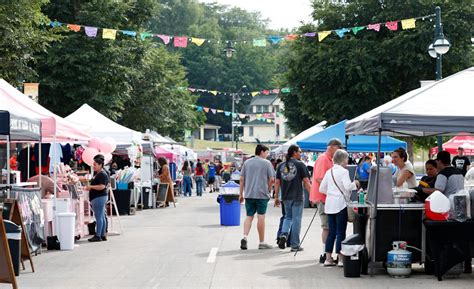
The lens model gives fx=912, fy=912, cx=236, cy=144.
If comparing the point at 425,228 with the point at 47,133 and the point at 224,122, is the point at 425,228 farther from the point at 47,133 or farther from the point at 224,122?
the point at 224,122

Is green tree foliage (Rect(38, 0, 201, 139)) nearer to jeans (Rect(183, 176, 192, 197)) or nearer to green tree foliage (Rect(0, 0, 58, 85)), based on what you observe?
jeans (Rect(183, 176, 192, 197))

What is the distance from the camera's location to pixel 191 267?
14023mm

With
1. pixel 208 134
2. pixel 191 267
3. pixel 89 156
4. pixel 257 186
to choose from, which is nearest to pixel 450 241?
pixel 191 267

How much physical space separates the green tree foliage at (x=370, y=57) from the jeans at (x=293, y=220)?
82.5ft

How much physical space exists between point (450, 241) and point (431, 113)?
1.83 metres

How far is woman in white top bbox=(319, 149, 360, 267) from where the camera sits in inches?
546

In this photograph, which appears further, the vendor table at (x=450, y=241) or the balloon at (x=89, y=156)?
the balloon at (x=89, y=156)

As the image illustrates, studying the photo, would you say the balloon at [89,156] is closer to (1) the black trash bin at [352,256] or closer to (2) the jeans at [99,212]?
(2) the jeans at [99,212]

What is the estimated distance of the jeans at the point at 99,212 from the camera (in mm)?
18891

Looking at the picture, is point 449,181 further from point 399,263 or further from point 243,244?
point 243,244

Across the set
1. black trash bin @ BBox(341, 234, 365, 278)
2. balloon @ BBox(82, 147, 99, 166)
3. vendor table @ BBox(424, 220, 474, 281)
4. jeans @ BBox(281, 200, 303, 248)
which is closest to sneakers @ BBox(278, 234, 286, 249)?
jeans @ BBox(281, 200, 303, 248)

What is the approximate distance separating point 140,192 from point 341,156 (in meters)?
19.9

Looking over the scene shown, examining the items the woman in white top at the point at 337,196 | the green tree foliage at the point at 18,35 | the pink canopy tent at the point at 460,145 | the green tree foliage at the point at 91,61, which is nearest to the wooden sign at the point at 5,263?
the woman in white top at the point at 337,196

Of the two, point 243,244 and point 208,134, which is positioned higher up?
point 208,134
